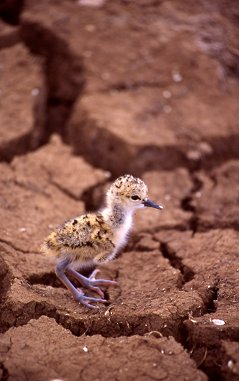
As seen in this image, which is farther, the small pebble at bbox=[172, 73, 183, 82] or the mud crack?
the small pebble at bbox=[172, 73, 183, 82]

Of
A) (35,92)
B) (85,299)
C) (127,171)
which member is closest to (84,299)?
(85,299)

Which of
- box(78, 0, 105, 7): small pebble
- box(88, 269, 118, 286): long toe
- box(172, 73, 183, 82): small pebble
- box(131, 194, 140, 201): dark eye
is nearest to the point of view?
box(88, 269, 118, 286): long toe

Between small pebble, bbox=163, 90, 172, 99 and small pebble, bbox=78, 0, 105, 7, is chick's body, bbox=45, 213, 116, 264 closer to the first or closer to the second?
small pebble, bbox=163, 90, 172, 99

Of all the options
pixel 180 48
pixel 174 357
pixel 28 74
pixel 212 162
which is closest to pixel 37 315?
pixel 174 357

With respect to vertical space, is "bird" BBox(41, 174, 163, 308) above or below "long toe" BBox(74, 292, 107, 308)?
above

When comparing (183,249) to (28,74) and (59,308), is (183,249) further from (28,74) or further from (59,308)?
(28,74)

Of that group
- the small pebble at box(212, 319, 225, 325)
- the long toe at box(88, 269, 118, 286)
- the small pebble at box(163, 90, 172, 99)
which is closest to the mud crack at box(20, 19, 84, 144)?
the small pebble at box(163, 90, 172, 99)
